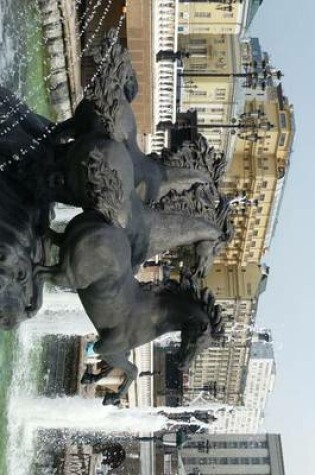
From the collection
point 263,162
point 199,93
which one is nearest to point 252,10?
point 263,162

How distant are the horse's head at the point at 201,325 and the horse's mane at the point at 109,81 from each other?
155 cm

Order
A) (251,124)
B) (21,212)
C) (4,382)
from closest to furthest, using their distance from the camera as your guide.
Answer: (21,212), (4,382), (251,124)

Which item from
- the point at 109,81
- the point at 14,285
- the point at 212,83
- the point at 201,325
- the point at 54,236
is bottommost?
the point at 201,325

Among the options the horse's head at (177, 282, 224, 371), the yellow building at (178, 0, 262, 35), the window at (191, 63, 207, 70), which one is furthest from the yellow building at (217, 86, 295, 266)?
the horse's head at (177, 282, 224, 371)

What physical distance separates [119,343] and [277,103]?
51461mm

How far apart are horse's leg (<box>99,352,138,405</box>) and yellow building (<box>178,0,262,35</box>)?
1832 inches

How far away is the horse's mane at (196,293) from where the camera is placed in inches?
281

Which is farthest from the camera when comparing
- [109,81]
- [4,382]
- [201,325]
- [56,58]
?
[56,58]

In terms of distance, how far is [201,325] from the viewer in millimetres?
7039

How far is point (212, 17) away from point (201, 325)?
48879 mm

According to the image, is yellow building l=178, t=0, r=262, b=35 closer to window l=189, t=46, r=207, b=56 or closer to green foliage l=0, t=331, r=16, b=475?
window l=189, t=46, r=207, b=56

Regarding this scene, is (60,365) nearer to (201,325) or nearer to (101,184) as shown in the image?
(201,325)

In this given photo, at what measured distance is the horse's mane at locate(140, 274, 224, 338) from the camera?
712 centimetres

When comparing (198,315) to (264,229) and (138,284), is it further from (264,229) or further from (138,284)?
(264,229)
